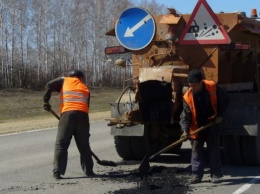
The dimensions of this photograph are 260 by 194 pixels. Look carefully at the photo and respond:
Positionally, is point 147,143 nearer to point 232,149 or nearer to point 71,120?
point 232,149

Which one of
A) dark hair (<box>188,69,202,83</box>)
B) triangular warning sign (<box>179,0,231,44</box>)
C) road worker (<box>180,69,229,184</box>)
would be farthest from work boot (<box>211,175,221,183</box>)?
triangular warning sign (<box>179,0,231,44</box>)

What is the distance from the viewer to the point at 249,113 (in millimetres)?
8695

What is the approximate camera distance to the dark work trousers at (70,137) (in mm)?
8406

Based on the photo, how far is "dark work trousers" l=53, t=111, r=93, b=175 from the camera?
27.6 ft

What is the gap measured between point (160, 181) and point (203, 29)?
2425mm

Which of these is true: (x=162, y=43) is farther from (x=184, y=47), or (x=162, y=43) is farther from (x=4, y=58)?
(x=4, y=58)

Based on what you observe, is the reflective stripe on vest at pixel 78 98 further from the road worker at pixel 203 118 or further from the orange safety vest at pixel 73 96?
the road worker at pixel 203 118

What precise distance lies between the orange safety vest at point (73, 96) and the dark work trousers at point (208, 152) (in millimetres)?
1786

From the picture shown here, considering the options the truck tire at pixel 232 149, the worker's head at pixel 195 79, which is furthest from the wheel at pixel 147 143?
the worker's head at pixel 195 79

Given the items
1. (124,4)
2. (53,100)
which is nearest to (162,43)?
(53,100)

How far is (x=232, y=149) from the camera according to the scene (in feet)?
29.9

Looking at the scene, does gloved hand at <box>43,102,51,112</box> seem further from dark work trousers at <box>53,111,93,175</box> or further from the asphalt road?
the asphalt road

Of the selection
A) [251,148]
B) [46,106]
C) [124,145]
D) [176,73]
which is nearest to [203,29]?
[176,73]

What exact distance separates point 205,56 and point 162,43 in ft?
2.54
